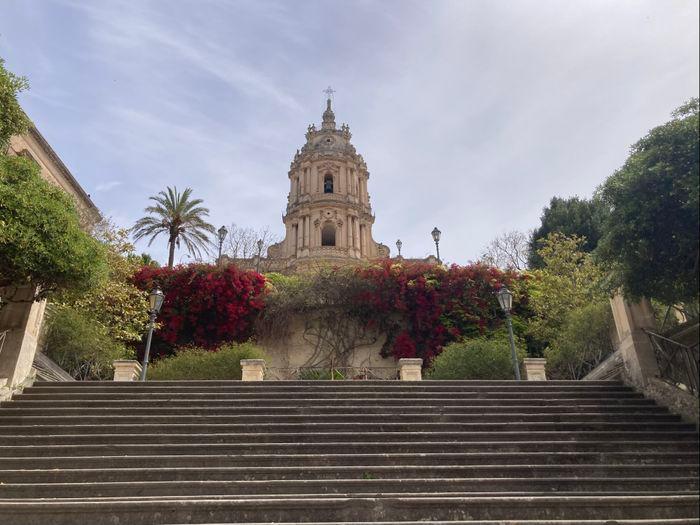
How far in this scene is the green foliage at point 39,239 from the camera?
10.4 metres

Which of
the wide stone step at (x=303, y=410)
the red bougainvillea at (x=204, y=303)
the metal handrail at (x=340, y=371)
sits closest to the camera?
the wide stone step at (x=303, y=410)

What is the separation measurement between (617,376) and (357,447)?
643 cm

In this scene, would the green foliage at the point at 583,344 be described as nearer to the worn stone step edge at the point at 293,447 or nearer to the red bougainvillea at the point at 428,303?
the red bougainvillea at the point at 428,303

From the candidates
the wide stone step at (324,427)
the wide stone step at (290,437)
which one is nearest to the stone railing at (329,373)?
the wide stone step at (324,427)

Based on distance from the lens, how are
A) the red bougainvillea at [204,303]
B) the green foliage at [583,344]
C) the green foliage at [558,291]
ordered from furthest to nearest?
the red bougainvillea at [204,303] < the green foliage at [558,291] < the green foliage at [583,344]

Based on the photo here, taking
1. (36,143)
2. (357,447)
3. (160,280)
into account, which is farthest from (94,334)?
(36,143)

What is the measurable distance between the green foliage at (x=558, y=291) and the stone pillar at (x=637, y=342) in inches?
276

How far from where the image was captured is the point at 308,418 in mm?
9570

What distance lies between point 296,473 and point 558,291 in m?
15.7

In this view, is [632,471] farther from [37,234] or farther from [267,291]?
[267,291]

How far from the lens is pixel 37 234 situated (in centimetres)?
1068

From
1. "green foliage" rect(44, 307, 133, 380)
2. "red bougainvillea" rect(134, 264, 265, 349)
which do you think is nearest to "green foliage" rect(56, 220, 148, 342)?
"green foliage" rect(44, 307, 133, 380)

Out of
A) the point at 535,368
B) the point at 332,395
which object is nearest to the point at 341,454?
the point at 332,395

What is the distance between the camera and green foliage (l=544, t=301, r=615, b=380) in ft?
48.1
